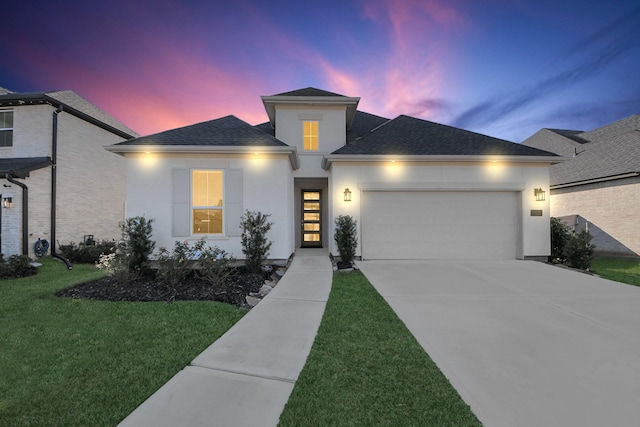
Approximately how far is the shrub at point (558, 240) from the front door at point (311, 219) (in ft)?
25.4

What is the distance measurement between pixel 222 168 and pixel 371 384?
6510mm

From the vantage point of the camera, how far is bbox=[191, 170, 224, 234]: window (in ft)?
23.7

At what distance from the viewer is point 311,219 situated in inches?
414

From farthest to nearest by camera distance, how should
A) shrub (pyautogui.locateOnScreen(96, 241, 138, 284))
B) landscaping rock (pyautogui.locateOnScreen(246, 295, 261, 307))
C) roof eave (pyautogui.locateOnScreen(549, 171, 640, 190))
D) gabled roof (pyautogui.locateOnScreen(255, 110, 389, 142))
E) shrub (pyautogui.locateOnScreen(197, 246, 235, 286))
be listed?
gabled roof (pyautogui.locateOnScreen(255, 110, 389, 142)), roof eave (pyautogui.locateOnScreen(549, 171, 640, 190)), shrub (pyautogui.locateOnScreen(96, 241, 138, 284)), shrub (pyautogui.locateOnScreen(197, 246, 235, 286)), landscaping rock (pyautogui.locateOnScreen(246, 295, 261, 307))

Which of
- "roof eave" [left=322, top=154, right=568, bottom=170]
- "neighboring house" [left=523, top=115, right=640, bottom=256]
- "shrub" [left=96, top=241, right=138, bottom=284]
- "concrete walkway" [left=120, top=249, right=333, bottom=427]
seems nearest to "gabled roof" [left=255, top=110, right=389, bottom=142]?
"roof eave" [left=322, top=154, right=568, bottom=170]

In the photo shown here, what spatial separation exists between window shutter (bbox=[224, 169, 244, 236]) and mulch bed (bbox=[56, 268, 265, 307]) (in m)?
1.62

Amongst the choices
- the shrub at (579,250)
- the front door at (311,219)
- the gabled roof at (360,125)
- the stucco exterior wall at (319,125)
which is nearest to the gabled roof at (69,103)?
the gabled roof at (360,125)

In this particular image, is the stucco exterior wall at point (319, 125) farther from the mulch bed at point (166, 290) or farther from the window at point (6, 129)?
the window at point (6, 129)

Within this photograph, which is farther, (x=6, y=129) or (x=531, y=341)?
(x=6, y=129)

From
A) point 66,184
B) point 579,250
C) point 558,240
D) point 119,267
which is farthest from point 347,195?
point 66,184

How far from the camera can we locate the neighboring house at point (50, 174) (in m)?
8.17

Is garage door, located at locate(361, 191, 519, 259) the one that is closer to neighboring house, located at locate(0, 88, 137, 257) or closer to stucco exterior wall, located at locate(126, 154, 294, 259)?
stucco exterior wall, located at locate(126, 154, 294, 259)

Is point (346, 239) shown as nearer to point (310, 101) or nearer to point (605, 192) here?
point (310, 101)

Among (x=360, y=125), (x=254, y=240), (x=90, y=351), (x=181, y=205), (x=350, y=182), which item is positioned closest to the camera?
(x=90, y=351)
